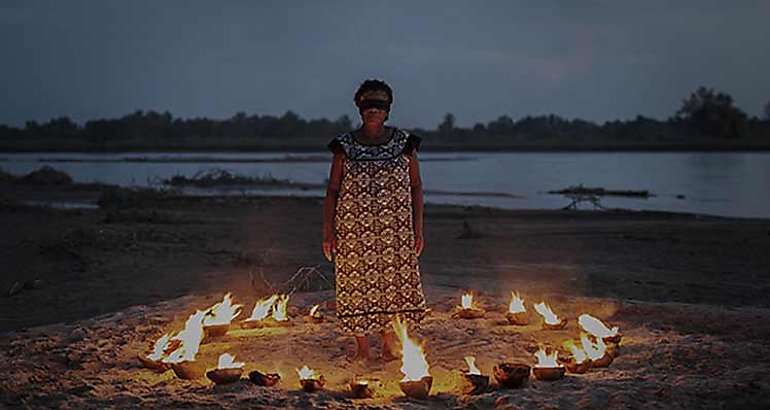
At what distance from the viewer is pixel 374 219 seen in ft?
16.3

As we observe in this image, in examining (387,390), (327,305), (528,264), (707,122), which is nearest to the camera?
(387,390)

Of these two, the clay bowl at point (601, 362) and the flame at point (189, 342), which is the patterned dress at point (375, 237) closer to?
the flame at point (189, 342)

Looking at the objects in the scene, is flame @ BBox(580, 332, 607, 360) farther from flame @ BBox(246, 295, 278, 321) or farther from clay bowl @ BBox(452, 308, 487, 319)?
flame @ BBox(246, 295, 278, 321)

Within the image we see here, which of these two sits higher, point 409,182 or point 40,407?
point 409,182

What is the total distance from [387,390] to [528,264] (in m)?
5.84

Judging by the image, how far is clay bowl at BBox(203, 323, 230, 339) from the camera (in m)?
5.89

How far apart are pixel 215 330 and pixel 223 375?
5.02ft

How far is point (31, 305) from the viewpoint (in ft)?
24.1

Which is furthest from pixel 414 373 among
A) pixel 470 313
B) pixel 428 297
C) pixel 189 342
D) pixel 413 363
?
pixel 428 297

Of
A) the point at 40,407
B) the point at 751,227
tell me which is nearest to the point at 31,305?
the point at 40,407

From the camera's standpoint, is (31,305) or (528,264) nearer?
(31,305)

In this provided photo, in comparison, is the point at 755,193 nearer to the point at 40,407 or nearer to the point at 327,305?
the point at 327,305

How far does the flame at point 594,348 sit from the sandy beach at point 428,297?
4.5 inches

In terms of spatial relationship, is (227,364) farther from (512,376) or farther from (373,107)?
(373,107)
